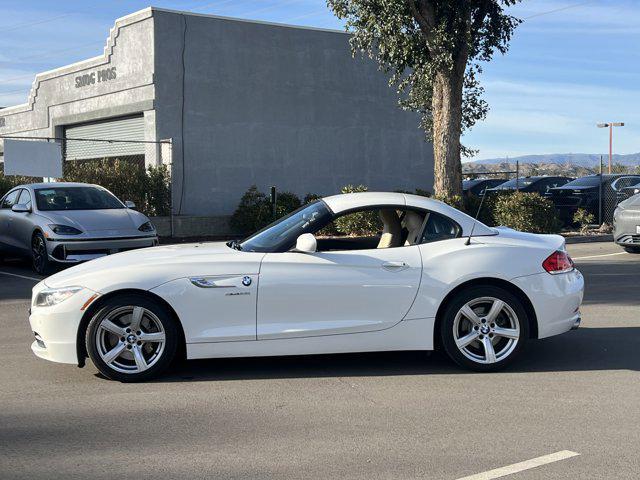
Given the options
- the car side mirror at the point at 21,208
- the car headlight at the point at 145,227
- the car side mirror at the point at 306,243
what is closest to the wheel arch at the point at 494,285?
the car side mirror at the point at 306,243

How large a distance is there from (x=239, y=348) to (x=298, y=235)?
1031mm

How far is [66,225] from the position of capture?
13.2 m

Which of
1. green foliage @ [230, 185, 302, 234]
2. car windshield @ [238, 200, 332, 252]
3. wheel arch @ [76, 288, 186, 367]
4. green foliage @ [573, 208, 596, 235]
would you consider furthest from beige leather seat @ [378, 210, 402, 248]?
green foliage @ [573, 208, 596, 235]

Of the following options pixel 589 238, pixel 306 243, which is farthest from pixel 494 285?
pixel 589 238

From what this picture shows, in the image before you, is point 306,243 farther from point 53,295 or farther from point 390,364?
point 53,295

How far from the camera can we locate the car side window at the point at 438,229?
6.70 m

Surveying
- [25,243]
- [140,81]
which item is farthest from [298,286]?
[140,81]

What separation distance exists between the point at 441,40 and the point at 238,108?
7.60 metres

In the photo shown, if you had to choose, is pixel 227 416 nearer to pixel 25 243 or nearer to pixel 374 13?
pixel 25 243

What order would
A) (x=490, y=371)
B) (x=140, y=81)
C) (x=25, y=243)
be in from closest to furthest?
(x=490, y=371) → (x=25, y=243) → (x=140, y=81)

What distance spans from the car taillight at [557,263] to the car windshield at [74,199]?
9.55m

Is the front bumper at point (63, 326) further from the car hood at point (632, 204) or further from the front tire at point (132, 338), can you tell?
the car hood at point (632, 204)

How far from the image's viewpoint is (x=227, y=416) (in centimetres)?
541

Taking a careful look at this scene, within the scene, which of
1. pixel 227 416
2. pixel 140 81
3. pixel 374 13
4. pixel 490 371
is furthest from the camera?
pixel 140 81
